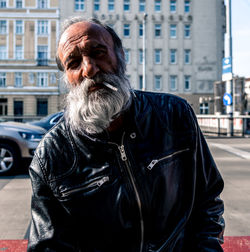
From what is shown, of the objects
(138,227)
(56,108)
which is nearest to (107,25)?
(138,227)

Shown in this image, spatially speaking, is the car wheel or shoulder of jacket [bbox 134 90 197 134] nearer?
shoulder of jacket [bbox 134 90 197 134]

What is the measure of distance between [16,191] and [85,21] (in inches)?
192

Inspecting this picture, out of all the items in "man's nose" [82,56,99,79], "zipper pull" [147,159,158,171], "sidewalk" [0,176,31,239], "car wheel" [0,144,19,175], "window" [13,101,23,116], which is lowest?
"sidewalk" [0,176,31,239]

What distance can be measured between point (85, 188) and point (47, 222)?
0.67ft

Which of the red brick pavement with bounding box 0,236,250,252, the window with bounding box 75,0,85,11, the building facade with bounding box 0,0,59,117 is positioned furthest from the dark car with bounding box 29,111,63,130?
the window with bounding box 75,0,85,11

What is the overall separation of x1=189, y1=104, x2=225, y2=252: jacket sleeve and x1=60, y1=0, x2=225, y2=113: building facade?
44.5 meters

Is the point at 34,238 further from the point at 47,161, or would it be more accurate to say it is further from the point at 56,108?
the point at 56,108

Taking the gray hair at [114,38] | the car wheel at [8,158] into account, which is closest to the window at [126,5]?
the car wheel at [8,158]

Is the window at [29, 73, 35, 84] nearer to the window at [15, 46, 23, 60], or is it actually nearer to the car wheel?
the window at [15, 46, 23, 60]

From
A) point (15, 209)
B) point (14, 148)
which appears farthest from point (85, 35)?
point (14, 148)

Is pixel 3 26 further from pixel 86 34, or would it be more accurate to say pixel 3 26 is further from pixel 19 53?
pixel 86 34

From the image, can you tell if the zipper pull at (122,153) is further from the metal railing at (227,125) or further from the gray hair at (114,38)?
the metal railing at (227,125)

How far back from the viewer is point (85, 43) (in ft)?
4.89

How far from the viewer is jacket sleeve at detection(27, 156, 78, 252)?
1380 mm
